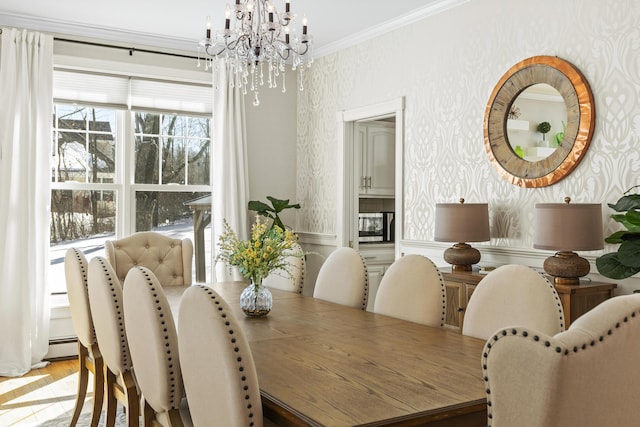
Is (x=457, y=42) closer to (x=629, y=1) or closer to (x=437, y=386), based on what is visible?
(x=629, y=1)

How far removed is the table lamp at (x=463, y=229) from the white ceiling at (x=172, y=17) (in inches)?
61.0

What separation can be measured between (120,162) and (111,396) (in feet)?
10.1

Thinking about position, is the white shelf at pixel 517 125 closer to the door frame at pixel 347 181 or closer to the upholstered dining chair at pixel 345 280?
the upholstered dining chair at pixel 345 280

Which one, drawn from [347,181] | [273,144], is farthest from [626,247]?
[273,144]

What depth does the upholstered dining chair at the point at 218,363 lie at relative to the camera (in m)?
1.61

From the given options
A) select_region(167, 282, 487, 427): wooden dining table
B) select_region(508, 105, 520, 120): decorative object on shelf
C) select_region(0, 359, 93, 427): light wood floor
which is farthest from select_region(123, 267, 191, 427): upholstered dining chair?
select_region(508, 105, 520, 120): decorative object on shelf

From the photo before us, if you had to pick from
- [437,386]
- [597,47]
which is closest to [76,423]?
[437,386]

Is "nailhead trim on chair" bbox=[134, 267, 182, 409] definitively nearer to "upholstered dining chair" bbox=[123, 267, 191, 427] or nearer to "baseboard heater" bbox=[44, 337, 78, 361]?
"upholstered dining chair" bbox=[123, 267, 191, 427]

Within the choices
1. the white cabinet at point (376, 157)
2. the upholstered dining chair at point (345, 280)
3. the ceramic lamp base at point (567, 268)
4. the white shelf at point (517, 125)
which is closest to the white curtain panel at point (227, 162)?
the white cabinet at point (376, 157)

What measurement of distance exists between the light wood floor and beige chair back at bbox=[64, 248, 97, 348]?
2.71 ft

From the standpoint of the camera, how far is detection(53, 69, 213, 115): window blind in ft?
17.4

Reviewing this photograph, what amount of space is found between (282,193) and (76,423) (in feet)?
11.0

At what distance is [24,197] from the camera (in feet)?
16.1

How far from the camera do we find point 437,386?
178cm
